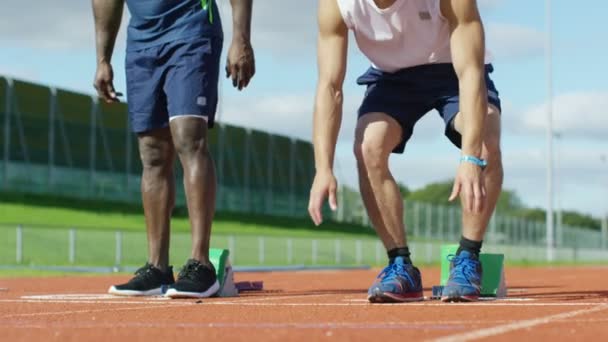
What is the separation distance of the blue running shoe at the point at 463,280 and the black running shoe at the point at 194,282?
1535 millimetres

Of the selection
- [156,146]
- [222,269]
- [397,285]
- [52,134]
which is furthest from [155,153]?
[52,134]

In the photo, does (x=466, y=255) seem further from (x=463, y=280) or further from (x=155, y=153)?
(x=155, y=153)

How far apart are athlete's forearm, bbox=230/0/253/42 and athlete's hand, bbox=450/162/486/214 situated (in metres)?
2.77

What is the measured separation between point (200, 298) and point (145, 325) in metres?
2.36

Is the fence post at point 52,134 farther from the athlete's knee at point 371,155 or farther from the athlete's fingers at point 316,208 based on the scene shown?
the athlete's fingers at point 316,208

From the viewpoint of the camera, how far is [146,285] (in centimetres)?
821

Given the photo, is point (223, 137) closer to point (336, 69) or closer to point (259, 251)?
Result: point (259, 251)

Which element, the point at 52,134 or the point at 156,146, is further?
the point at 52,134

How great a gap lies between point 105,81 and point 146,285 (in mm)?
1532

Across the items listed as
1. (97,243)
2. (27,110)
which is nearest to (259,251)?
(97,243)

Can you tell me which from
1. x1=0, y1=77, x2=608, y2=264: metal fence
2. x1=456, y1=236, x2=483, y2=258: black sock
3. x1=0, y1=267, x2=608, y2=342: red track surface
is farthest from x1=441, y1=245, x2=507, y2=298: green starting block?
x1=0, y1=77, x2=608, y2=264: metal fence

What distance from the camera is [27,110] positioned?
44.7m

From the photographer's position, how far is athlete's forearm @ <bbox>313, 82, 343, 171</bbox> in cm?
623

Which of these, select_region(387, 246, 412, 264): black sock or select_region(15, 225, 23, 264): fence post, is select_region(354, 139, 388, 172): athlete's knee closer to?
select_region(387, 246, 412, 264): black sock
